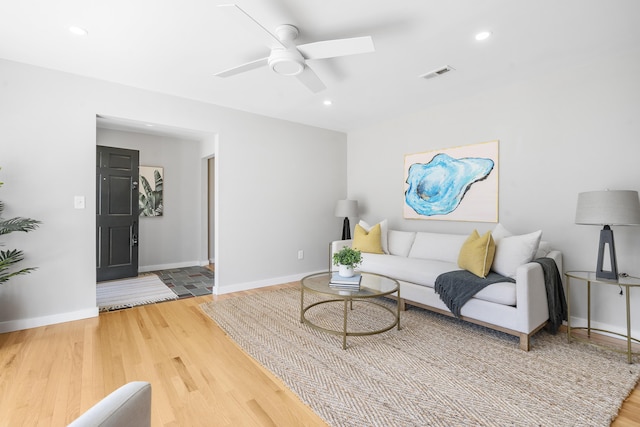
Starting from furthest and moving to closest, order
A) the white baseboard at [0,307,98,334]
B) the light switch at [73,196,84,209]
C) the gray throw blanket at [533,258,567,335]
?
the light switch at [73,196,84,209] < the white baseboard at [0,307,98,334] < the gray throw blanket at [533,258,567,335]

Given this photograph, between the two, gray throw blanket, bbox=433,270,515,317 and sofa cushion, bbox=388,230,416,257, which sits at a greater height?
sofa cushion, bbox=388,230,416,257

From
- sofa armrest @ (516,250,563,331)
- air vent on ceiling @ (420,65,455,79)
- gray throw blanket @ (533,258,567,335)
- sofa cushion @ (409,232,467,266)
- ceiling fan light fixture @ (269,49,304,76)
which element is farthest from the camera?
sofa cushion @ (409,232,467,266)

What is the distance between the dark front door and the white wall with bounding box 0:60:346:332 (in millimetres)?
1566

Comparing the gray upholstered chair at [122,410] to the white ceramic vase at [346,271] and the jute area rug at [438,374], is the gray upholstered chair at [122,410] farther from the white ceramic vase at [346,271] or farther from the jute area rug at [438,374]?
the white ceramic vase at [346,271]

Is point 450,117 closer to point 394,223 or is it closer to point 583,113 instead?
point 583,113

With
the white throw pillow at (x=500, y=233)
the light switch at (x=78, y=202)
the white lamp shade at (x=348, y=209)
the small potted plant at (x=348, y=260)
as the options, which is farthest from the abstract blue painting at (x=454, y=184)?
the light switch at (x=78, y=202)

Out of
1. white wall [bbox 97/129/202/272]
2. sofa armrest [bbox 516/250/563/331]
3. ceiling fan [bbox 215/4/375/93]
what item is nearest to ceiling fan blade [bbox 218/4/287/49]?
ceiling fan [bbox 215/4/375/93]

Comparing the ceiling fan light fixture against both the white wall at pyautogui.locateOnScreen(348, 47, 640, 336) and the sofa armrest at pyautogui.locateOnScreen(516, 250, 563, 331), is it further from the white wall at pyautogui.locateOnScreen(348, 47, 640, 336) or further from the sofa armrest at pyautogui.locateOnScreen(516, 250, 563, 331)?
the sofa armrest at pyautogui.locateOnScreen(516, 250, 563, 331)

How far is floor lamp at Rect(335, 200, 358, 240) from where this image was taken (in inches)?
191

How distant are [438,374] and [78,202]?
11.9 feet

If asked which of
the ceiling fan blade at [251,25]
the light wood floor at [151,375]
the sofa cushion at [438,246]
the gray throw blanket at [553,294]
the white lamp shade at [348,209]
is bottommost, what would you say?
the light wood floor at [151,375]

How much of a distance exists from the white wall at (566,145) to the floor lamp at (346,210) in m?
1.30

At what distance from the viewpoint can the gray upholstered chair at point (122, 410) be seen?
2.46 ft

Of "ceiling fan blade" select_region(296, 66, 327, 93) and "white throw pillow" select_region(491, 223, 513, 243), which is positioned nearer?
"ceiling fan blade" select_region(296, 66, 327, 93)
